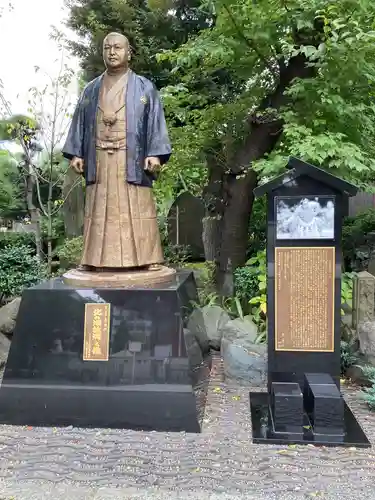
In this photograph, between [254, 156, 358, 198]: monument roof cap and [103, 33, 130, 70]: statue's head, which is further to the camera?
[103, 33, 130, 70]: statue's head

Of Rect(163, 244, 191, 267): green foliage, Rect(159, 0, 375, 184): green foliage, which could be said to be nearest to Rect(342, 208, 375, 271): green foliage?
Rect(159, 0, 375, 184): green foliage

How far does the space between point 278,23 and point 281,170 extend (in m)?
1.83

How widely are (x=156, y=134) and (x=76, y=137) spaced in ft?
2.65

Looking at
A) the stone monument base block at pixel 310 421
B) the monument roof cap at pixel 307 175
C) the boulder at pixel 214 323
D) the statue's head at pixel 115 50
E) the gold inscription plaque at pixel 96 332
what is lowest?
the stone monument base block at pixel 310 421

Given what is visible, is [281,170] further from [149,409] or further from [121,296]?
[149,409]

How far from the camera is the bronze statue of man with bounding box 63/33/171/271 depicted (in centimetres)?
435

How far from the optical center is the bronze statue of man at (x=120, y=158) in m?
4.35

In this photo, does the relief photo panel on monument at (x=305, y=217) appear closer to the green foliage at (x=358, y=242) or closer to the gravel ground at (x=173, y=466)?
the gravel ground at (x=173, y=466)

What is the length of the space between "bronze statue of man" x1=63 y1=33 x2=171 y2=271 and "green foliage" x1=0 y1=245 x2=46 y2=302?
265 centimetres

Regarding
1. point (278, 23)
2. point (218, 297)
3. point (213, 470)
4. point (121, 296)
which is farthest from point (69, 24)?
point (213, 470)

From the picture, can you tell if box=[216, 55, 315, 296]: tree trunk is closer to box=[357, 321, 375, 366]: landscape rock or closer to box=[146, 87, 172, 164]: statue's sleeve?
box=[357, 321, 375, 366]: landscape rock

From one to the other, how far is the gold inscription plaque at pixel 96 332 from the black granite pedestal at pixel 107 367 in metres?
0.04

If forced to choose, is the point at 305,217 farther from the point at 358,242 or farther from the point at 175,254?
the point at 175,254

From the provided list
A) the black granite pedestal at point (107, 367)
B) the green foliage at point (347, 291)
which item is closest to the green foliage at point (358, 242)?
the green foliage at point (347, 291)
